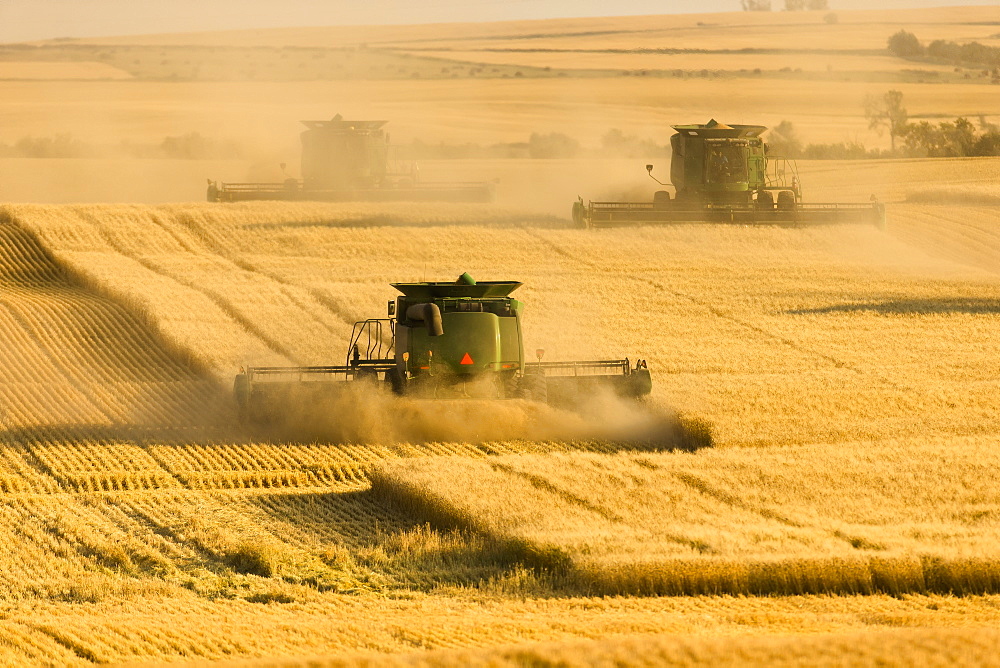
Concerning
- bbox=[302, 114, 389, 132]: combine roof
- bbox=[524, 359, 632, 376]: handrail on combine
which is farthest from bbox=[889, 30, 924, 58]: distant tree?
bbox=[524, 359, 632, 376]: handrail on combine

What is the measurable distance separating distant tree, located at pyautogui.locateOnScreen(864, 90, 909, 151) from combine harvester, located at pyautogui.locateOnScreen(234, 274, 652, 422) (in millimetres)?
56183

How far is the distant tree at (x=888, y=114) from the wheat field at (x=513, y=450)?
2052 cm

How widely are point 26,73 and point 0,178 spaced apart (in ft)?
181

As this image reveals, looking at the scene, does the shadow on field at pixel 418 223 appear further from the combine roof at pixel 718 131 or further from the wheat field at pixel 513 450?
the combine roof at pixel 718 131

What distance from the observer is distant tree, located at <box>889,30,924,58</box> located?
11681 cm

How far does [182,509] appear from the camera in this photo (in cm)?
1836

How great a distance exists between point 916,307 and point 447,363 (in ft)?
51.2

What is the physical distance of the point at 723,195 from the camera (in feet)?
147

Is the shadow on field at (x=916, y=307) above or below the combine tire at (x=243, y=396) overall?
below

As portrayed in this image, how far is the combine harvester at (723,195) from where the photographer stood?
44.0 metres

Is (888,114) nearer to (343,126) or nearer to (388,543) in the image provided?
(343,126)

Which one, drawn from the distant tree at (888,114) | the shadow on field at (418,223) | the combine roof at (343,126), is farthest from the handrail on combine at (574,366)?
the distant tree at (888,114)

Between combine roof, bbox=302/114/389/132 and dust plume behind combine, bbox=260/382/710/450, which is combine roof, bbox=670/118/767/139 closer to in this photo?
combine roof, bbox=302/114/389/132

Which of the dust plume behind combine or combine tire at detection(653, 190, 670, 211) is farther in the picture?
combine tire at detection(653, 190, 670, 211)
